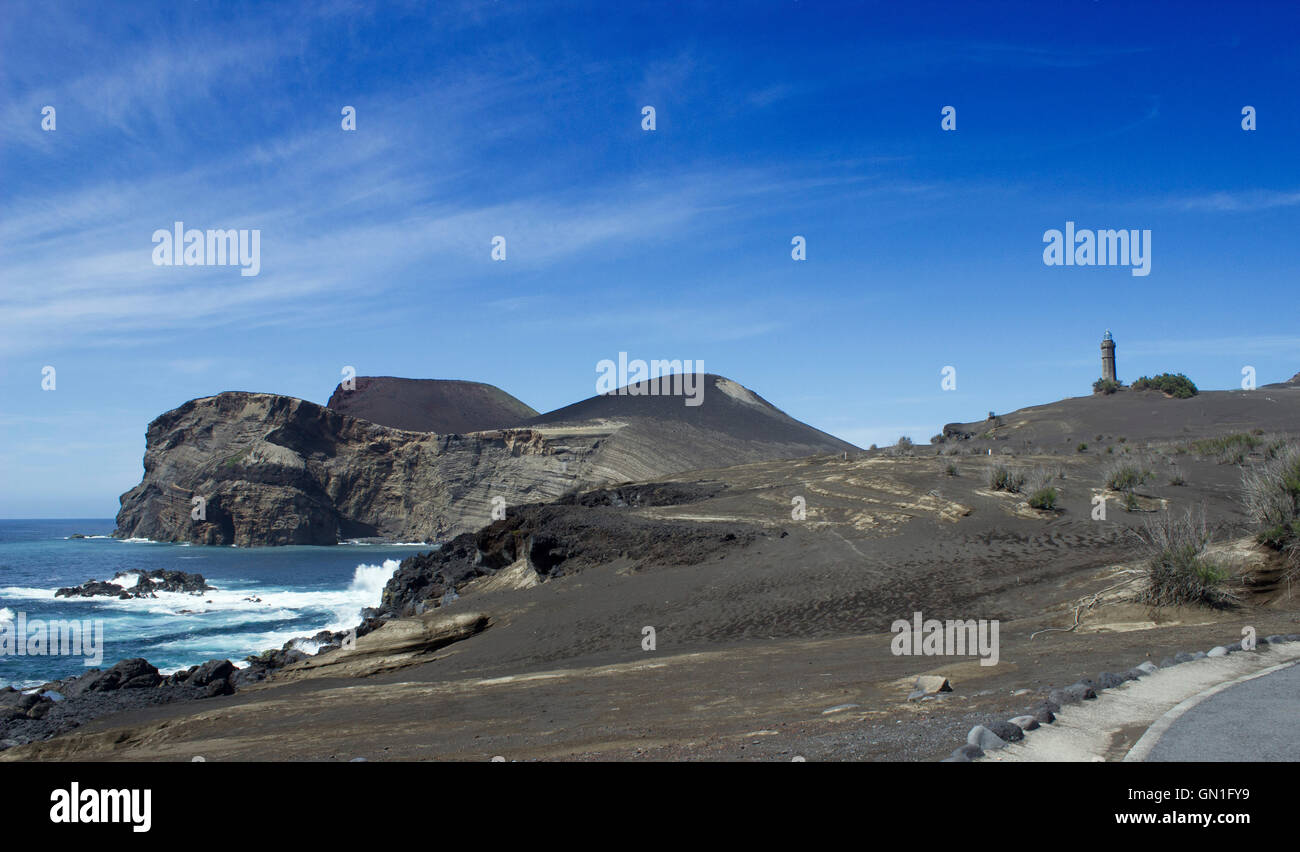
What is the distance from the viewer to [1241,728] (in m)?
5.68

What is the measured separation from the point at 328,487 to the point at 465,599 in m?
78.7

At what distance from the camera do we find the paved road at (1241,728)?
201 inches

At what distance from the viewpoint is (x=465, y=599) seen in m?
24.5

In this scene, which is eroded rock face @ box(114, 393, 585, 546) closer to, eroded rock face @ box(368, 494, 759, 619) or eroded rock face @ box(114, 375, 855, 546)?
eroded rock face @ box(114, 375, 855, 546)

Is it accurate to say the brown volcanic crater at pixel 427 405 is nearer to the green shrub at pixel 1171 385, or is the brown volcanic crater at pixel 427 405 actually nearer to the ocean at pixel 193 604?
the ocean at pixel 193 604

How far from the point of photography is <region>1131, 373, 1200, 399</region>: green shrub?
193 ft

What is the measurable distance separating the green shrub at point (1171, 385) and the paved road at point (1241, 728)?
61555 mm

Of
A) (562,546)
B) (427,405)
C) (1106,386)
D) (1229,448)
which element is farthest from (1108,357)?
(427,405)

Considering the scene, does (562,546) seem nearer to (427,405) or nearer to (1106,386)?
(1106,386)

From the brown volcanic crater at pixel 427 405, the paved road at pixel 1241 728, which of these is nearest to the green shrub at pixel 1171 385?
the paved road at pixel 1241 728

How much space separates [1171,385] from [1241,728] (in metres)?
64.3

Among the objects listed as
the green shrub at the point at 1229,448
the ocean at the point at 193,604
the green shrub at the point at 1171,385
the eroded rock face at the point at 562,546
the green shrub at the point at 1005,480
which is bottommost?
the ocean at the point at 193,604
